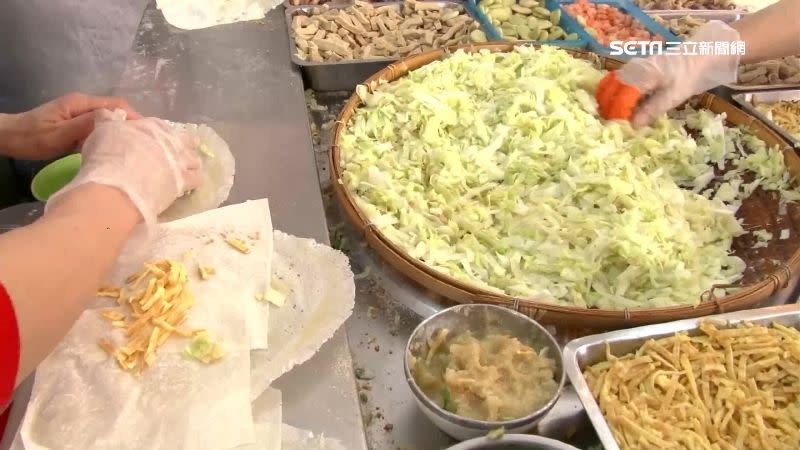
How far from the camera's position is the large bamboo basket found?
1.35m

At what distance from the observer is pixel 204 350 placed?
3.97ft

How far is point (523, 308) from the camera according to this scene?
1.36 meters

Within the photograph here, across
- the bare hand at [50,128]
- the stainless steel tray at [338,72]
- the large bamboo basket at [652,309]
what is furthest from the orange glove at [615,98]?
the bare hand at [50,128]

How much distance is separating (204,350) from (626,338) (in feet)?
2.64

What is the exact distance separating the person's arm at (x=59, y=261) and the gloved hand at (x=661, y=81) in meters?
1.46

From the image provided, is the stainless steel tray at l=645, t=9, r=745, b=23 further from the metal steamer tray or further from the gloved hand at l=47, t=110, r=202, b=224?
the gloved hand at l=47, t=110, r=202, b=224

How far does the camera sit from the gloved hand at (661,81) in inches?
77.2

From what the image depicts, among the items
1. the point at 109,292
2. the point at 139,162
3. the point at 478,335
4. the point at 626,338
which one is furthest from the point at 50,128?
the point at 626,338

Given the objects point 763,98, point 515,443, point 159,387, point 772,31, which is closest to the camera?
point 515,443

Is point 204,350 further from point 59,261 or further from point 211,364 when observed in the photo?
point 59,261

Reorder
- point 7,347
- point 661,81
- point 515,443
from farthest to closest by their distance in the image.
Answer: point 661,81 → point 515,443 → point 7,347

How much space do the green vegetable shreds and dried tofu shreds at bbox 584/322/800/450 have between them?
9.1 inches

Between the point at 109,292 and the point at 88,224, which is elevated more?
the point at 88,224

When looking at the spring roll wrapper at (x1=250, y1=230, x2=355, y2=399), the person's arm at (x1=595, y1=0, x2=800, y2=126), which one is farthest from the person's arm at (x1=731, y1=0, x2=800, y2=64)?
the spring roll wrapper at (x1=250, y1=230, x2=355, y2=399)
